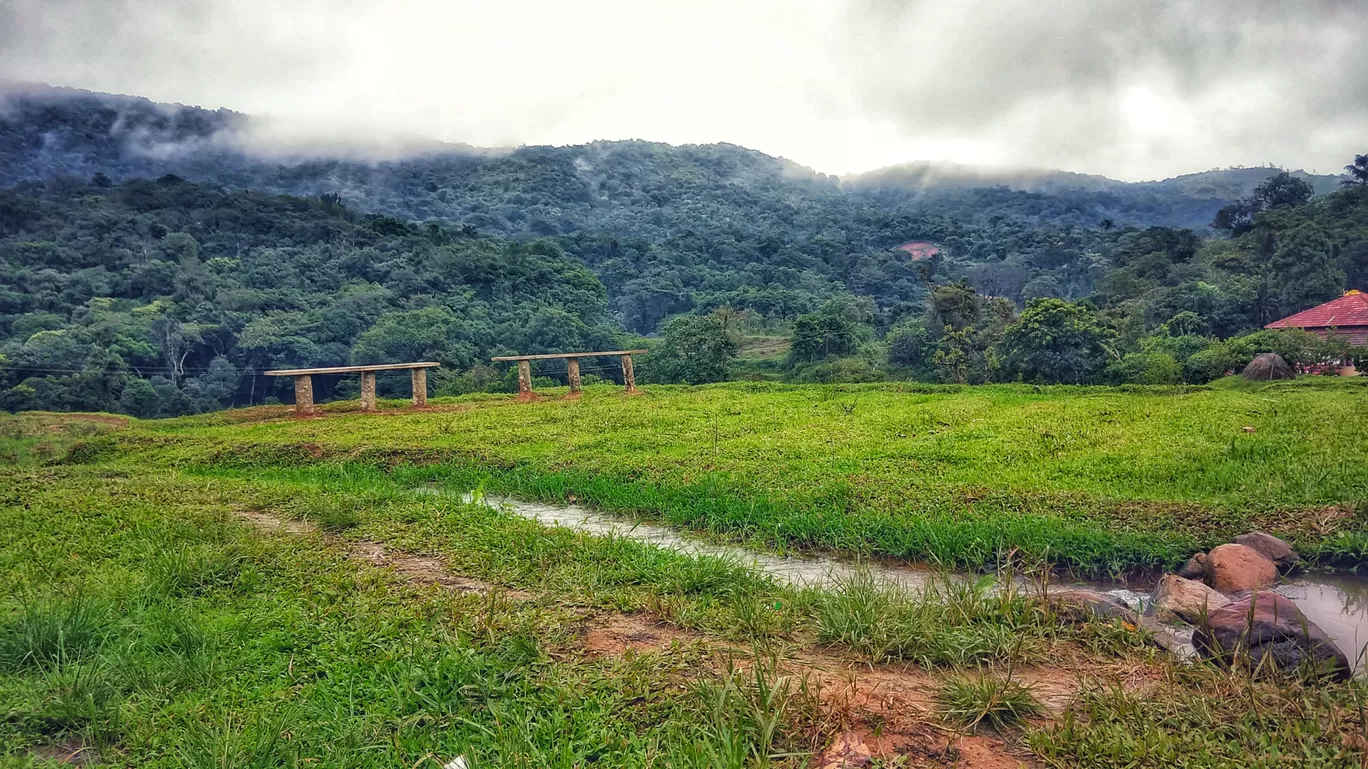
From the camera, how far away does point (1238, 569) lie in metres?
5.16

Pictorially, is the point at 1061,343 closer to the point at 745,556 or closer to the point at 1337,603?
the point at 1337,603

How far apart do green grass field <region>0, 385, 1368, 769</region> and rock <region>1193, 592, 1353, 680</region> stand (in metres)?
0.30

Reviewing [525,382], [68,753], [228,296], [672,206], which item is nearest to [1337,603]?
Result: [68,753]

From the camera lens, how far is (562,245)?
67750mm

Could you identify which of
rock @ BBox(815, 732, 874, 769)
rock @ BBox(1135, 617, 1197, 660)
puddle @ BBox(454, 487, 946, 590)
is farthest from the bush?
rock @ BBox(815, 732, 874, 769)

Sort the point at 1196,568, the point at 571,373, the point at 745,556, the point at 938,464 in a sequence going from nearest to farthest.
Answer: the point at 1196,568 → the point at 745,556 → the point at 938,464 → the point at 571,373

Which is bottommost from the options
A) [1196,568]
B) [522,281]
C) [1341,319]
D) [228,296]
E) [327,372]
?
[1196,568]

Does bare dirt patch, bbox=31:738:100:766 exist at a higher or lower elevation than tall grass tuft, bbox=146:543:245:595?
lower

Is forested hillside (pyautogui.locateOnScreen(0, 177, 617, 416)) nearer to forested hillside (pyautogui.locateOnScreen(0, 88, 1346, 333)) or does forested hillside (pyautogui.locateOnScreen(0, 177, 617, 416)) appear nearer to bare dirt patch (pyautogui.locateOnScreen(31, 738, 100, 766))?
forested hillside (pyautogui.locateOnScreen(0, 88, 1346, 333))

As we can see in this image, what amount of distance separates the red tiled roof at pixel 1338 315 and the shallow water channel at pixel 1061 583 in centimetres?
2317

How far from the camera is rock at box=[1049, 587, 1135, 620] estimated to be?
14.3 ft

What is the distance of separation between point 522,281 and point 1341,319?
37342 mm

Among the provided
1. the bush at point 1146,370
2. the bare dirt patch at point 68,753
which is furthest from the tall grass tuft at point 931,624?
the bush at point 1146,370

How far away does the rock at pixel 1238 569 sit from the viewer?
5086mm
